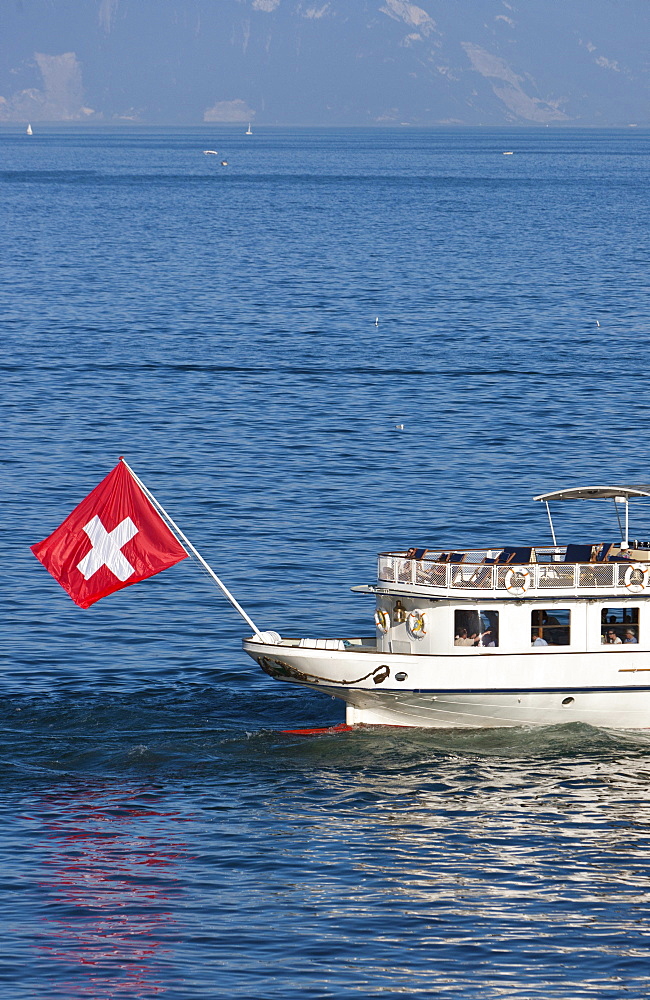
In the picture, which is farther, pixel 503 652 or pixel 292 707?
pixel 292 707

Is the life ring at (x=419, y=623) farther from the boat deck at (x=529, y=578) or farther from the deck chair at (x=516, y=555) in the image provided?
the deck chair at (x=516, y=555)

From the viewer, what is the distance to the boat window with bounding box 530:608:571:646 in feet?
128

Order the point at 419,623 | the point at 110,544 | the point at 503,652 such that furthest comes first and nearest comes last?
the point at 419,623, the point at 503,652, the point at 110,544

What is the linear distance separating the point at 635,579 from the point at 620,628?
57.7 inches

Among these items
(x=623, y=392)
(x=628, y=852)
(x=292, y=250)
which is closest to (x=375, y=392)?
(x=623, y=392)

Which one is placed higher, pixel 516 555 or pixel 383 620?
pixel 516 555

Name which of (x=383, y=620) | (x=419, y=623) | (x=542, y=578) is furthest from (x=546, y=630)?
(x=383, y=620)

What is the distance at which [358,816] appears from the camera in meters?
34.9

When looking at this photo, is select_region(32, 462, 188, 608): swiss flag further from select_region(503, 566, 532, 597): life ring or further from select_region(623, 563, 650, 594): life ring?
select_region(623, 563, 650, 594): life ring

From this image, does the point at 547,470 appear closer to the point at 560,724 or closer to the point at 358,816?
the point at 560,724

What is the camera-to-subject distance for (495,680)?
126 feet

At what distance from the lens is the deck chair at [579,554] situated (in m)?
40.0

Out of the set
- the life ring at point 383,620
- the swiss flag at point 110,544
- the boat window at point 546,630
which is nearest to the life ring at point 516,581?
the boat window at point 546,630

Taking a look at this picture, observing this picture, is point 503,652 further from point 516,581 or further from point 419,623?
point 419,623
